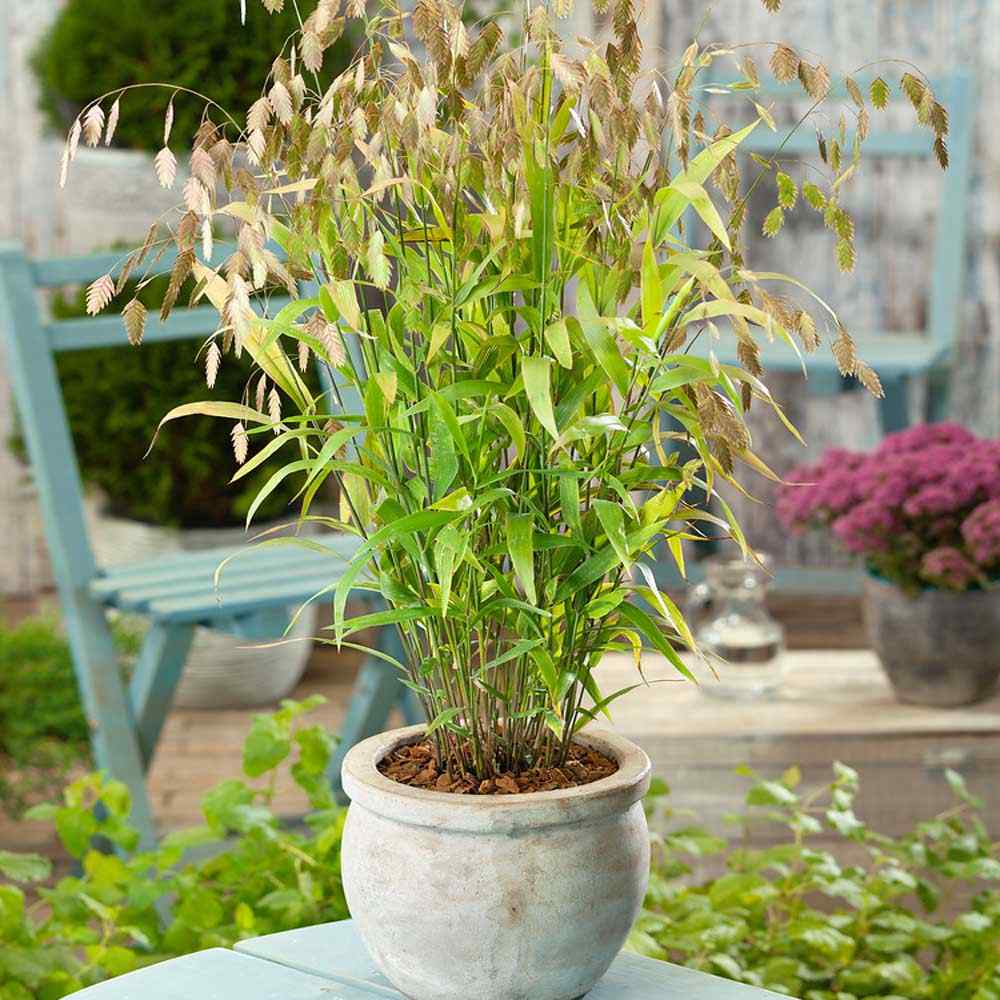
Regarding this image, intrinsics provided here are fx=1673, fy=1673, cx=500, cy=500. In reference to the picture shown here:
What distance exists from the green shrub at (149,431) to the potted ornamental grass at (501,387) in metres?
2.55

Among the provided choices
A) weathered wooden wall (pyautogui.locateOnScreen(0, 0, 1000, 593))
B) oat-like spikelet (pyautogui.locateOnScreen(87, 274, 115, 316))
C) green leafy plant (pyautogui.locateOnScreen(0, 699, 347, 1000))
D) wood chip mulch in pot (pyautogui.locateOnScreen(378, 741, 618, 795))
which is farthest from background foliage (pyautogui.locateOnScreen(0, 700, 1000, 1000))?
weathered wooden wall (pyautogui.locateOnScreen(0, 0, 1000, 593))

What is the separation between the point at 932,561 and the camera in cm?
204

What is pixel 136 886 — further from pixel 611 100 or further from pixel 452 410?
pixel 611 100

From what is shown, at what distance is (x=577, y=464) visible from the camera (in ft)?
2.78

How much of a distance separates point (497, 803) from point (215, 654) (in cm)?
258

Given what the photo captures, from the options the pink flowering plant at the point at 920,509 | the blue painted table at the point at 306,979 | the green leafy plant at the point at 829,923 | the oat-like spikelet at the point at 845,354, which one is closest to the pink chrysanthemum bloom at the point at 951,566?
the pink flowering plant at the point at 920,509

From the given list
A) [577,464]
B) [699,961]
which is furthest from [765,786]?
[577,464]

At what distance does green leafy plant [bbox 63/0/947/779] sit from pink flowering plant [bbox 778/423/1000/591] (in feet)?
4.00

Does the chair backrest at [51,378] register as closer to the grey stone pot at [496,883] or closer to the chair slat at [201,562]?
the chair slat at [201,562]

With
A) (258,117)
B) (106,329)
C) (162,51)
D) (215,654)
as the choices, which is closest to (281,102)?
(258,117)

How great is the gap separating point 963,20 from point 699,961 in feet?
10.2

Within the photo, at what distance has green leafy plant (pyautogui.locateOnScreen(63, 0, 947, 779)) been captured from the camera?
2.51 feet

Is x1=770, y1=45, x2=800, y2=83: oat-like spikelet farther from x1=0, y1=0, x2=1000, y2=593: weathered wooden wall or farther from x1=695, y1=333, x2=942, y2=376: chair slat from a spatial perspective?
x1=0, y1=0, x2=1000, y2=593: weathered wooden wall

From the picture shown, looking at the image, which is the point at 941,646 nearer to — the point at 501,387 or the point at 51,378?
the point at 51,378
